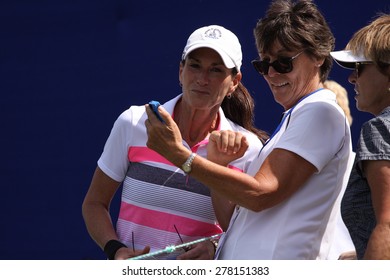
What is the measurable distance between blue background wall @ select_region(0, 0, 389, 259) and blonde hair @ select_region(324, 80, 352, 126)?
16 cm

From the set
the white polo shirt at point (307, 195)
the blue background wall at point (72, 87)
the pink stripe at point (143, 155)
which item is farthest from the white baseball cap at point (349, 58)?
the blue background wall at point (72, 87)

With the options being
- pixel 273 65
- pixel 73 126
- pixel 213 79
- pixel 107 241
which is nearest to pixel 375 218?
pixel 273 65

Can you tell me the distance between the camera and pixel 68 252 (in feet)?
12.2

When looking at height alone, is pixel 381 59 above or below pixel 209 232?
above

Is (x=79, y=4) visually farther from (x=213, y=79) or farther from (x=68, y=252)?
(x=213, y=79)

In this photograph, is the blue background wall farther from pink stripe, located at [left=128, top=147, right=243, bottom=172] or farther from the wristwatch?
the wristwatch

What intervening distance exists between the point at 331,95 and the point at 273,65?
0.64ft

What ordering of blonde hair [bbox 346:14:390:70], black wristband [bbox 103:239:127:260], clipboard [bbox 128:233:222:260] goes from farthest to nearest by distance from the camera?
black wristband [bbox 103:239:127:260] → clipboard [bbox 128:233:222:260] → blonde hair [bbox 346:14:390:70]

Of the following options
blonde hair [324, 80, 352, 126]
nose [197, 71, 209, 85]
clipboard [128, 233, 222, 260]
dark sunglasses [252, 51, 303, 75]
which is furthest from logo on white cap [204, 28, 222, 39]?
blonde hair [324, 80, 352, 126]

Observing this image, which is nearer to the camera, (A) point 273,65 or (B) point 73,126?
(A) point 273,65

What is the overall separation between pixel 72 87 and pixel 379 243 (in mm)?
2187

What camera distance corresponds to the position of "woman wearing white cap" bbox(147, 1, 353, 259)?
2.04 m

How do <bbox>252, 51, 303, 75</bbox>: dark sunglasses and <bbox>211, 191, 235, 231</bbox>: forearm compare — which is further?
<bbox>211, 191, 235, 231</bbox>: forearm

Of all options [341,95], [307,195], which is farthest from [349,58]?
[341,95]
